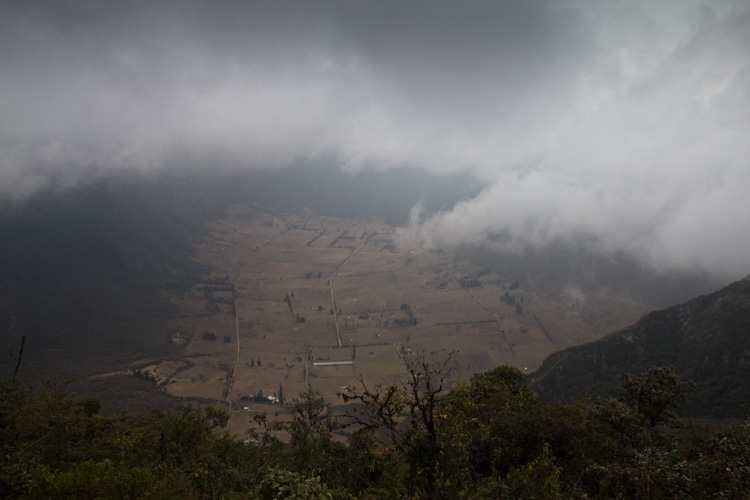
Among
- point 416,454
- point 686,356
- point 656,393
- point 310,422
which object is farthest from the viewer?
point 686,356

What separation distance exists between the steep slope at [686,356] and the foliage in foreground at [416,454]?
210 ft

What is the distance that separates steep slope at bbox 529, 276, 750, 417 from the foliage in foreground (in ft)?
210

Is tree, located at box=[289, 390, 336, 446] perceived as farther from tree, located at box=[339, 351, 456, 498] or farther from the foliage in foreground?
tree, located at box=[339, 351, 456, 498]

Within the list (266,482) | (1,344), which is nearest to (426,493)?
(266,482)

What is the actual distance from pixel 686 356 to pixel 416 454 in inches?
4872

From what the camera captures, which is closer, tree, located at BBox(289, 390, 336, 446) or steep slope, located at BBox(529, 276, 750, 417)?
tree, located at BBox(289, 390, 336, 446)

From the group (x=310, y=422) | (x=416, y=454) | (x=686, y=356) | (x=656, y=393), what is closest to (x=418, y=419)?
(x=416, y=454)

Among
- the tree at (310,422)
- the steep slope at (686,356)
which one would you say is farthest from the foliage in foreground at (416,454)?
the steep slope at (686,356)

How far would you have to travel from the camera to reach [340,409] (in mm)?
148250

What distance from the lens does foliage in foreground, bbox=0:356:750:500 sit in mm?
14570

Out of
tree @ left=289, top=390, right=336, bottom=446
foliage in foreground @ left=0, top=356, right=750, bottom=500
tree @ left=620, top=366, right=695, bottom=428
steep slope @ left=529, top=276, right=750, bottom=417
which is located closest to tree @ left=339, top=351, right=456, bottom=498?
foliage in foreground @ left=0, top=356, right=750, bottom=500

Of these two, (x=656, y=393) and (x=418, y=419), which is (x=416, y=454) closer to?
(x=418, y=419)

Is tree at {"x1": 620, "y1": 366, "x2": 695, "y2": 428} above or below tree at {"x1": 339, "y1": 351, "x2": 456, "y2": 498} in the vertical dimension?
below

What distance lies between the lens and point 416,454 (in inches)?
805
